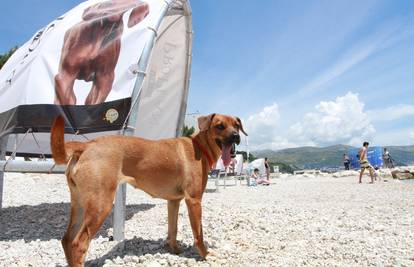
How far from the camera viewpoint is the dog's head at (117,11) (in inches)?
270

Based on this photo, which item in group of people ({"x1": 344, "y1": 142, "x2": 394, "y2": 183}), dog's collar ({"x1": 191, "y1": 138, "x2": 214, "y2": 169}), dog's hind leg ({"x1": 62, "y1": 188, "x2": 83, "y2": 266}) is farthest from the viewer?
group of people ({"x1": 344, "y1": 142, "x2": 394, "y2": 183})

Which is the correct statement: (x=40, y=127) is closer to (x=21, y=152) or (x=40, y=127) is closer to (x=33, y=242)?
(x=33, y=242)

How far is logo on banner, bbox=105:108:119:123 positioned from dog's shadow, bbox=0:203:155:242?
85.0 inches

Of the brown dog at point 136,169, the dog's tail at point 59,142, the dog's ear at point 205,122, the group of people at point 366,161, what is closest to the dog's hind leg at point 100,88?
the brown dog at point 136,169

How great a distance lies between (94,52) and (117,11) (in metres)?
1.12

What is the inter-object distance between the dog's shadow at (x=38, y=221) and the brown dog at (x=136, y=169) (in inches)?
89.8

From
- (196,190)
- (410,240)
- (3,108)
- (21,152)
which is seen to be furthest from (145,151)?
(21,152)

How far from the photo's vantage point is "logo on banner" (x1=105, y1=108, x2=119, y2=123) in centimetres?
593

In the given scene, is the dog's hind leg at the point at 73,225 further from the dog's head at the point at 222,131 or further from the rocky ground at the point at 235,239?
the dog's head at the point at 222,131

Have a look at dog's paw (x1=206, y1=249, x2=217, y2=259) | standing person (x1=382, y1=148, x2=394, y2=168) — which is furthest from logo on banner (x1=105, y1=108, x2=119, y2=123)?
standing person (x1=382, y1=148, x2=394, y2=168)

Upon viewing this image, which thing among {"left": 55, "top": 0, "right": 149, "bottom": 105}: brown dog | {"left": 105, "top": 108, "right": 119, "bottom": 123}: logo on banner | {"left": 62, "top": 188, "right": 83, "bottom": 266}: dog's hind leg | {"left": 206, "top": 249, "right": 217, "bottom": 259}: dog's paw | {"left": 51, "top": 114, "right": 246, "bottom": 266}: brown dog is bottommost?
{"left": 206, "top": 249, "right": 217, "bottom": 259}: dog's paw

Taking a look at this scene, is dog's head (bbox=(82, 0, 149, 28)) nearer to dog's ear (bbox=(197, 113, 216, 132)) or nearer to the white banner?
the white banner

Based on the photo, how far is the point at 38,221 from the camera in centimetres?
762

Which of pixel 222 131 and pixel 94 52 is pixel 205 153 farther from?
pixel 94 52
